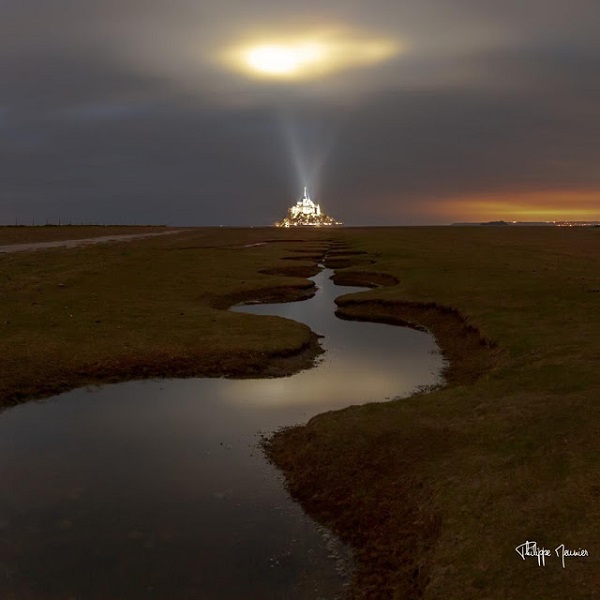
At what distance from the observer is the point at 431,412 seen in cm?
1630

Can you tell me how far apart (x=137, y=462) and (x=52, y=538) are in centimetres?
371

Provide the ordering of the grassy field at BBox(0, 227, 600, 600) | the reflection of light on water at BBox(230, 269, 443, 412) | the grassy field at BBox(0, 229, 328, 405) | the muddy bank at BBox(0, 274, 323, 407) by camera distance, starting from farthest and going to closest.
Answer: the grassy field at BBox(0, 229, 328, 405) → the muddy bank at BBox(0, 274, 323, 407) → the reflection of light on water at BBox(230, 269, 443, 412) → the grassy field at BBox(0, 227, 600, 600)

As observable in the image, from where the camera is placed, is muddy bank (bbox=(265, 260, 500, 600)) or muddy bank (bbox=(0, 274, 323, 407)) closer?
muddy bank (bbox=(265, 260, 500, 600))

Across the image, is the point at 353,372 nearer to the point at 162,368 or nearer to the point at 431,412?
the point at 431,412

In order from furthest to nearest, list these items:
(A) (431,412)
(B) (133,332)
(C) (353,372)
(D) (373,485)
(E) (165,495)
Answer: (B) (133,332) < (C) (353,372) < (A) (431,412) < (E) (165,495) < (D) (373,485)

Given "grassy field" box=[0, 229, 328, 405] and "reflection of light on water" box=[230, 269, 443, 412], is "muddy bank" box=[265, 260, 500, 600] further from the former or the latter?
"grassy field" box=[0, 229, 328, 405]
